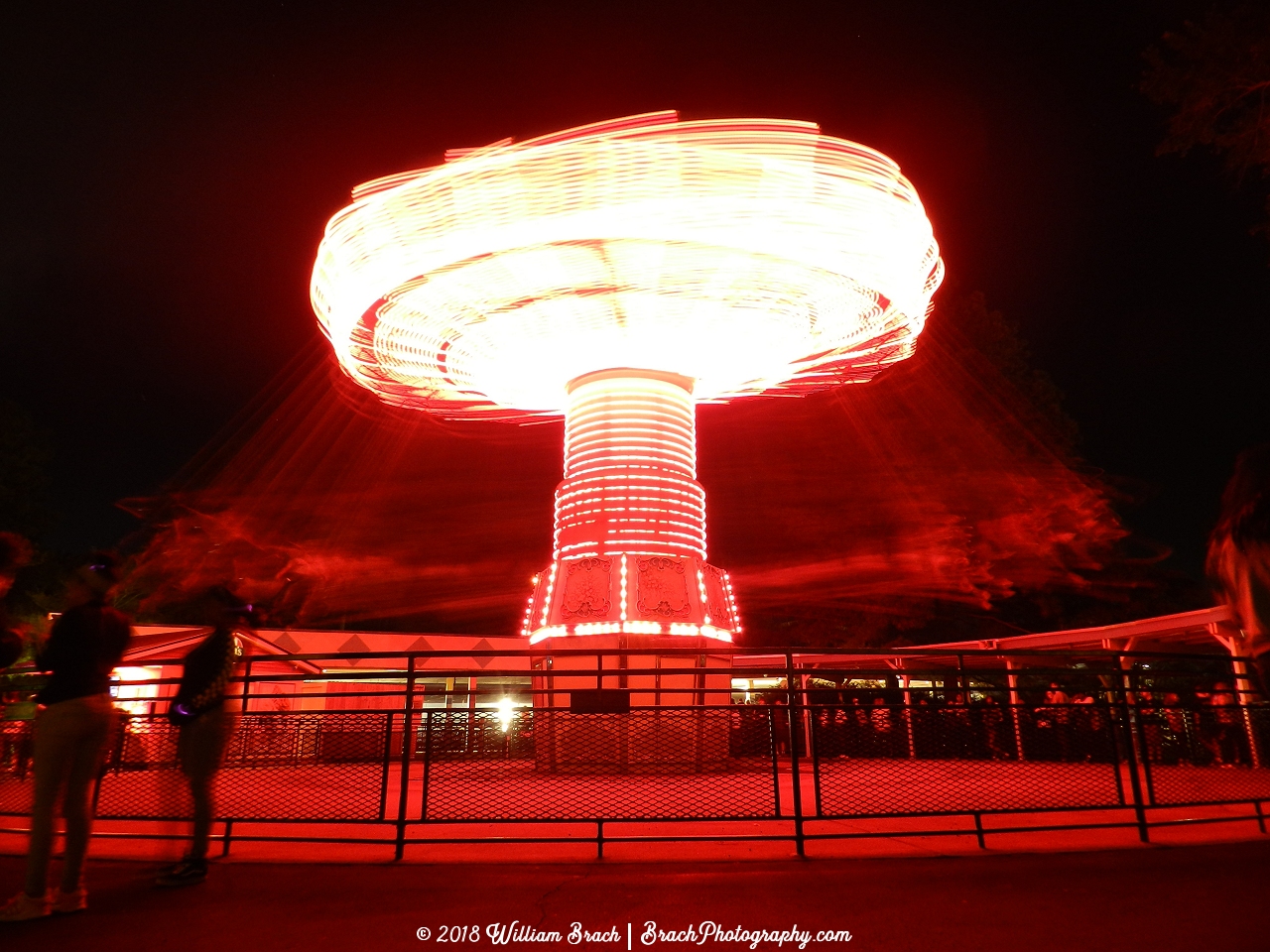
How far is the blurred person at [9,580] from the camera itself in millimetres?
4395

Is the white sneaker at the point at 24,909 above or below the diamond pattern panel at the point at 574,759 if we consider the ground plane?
below

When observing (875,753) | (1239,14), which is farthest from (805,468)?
(875,753)

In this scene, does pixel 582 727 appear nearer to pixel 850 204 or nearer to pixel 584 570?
pixel 584 570

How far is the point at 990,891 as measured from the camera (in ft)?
15.8

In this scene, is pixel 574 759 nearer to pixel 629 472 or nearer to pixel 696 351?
pixel 629 472

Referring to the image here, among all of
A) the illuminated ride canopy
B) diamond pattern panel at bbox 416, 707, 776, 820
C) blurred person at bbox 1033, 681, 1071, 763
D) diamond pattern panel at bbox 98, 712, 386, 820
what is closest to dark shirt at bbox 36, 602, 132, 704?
diamond pattern panel at bbox 98, 712, 386, 820

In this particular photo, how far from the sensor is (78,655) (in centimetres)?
459

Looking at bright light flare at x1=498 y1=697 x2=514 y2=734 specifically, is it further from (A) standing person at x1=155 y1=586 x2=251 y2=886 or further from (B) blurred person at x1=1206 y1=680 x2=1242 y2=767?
(B) blurred person at x1=1206 y1=680 x2=1242 y2=767

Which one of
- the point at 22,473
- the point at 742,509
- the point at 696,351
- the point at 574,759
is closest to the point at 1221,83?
the point at 696,351

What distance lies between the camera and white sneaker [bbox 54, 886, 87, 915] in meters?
4.47

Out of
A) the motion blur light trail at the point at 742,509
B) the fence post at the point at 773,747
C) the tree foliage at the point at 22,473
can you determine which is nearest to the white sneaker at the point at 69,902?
the fence post at the point at 773,747

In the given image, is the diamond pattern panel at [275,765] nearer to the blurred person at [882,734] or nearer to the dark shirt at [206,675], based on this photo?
the dark shirt at [206,675]

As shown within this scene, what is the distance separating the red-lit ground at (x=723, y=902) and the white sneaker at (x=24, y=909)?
0.10 metres

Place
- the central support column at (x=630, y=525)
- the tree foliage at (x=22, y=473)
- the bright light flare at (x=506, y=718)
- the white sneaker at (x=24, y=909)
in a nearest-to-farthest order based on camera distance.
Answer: the white sneaker at (x=24, y=909)
the bright light flare at (x=506, y=718)
the central support column at (x=630, y=525)
the tree foliage at (x=22, y=473)
